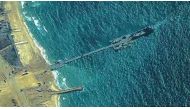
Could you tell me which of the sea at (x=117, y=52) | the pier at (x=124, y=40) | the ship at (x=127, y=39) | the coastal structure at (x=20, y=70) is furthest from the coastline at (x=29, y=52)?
the ship at (x=127, y=39)

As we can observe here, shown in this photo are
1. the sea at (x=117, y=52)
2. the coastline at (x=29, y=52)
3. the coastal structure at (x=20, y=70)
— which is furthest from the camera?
the coastline at (x=29, y=52)

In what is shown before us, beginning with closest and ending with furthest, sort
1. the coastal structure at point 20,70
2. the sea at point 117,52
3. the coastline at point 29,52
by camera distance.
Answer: the sea at point 117,52, the coastal structure at point 20,70, the coastline at point 29,52

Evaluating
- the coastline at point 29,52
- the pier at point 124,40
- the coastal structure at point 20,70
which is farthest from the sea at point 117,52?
the coastal structure at point 20,70

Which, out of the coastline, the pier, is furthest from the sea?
the coastline

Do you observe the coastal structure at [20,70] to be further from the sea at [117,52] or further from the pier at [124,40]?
the pier at [124,40]

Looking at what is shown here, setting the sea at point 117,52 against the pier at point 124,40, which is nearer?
Answer: the sea at point 117,52

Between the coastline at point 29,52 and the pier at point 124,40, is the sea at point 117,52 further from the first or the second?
the coastline at point 29,52

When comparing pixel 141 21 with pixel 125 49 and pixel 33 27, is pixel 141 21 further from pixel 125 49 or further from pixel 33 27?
pixel 33 27
